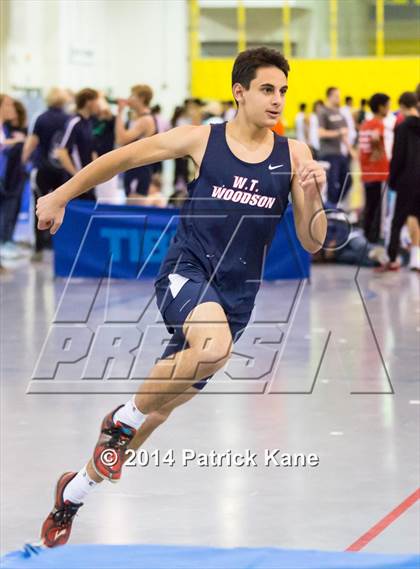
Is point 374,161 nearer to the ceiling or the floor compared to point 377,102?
nearer to the floor

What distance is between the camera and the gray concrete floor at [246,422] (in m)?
4.99

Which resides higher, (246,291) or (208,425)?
(246,291)

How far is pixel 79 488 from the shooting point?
466 cm

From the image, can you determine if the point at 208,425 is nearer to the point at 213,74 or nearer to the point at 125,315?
the point at 125,315

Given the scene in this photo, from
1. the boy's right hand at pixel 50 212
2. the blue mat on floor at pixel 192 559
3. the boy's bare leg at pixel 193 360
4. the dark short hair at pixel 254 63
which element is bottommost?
the blue mat on floor at pixel 192 559

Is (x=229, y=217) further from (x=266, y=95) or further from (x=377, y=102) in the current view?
(x=377, y=102)

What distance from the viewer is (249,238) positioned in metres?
4.66

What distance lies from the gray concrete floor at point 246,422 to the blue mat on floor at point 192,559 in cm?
33

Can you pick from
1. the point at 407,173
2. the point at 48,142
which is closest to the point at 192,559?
the point at 407,173

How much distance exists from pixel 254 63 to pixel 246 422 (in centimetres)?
264

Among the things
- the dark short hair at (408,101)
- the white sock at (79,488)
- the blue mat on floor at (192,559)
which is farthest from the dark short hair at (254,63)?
the dark short hair at (408,101)

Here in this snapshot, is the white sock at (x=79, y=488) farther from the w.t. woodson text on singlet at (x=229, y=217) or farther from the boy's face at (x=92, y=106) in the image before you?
the boy's face at (x=92, y=106)

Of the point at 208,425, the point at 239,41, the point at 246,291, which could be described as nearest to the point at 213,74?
the point at 239,41

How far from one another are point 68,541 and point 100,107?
970cm
